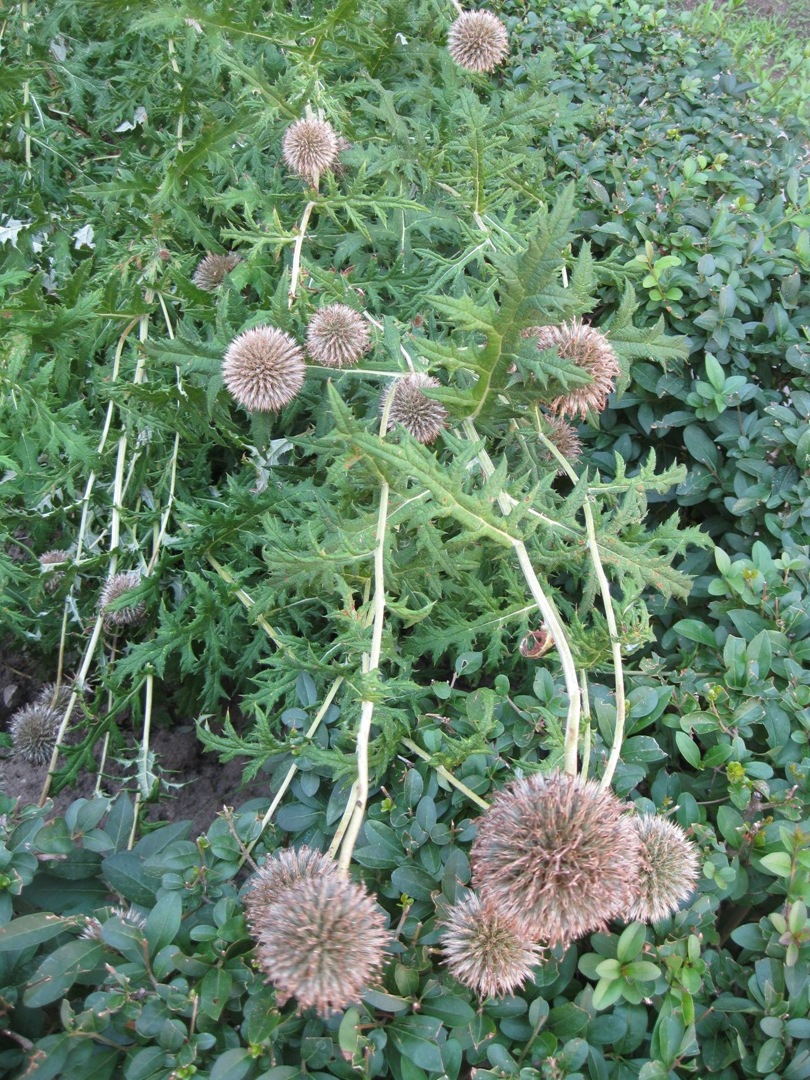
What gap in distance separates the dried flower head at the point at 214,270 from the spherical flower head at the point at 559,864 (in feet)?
6.36

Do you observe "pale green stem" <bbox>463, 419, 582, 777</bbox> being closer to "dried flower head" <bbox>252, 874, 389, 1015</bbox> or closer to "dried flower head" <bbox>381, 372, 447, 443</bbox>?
"dried flower head" <bbox>381, 372, 447, 443</bbox>

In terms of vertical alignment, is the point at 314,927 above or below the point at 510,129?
below

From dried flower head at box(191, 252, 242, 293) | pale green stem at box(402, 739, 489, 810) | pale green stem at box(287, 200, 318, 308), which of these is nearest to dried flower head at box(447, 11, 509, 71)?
pale green stem at box(287, 200, 318, 308)

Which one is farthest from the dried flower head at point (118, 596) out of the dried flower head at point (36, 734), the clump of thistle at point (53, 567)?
the dried flower head at point (36, 734)

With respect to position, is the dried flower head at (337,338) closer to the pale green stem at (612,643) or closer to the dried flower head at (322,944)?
the pale green stem at (612,643)

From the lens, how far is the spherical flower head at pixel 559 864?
3.66 ft

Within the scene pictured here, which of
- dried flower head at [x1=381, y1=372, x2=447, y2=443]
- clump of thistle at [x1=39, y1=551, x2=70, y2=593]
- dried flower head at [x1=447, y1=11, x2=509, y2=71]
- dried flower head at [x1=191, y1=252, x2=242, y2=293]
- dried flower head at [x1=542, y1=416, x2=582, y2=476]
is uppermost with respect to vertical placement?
dried flower head at [x1=447, y1=11, x2=509, y2=71]

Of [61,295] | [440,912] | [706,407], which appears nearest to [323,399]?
[61,295]

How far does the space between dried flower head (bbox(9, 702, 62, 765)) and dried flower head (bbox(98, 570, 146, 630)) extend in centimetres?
33

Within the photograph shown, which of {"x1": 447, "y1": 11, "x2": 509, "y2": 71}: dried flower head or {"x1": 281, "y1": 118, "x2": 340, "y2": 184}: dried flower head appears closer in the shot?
{"x1": 281, "y1": 118, "x2": 340, "y2": 184}: dried flower head

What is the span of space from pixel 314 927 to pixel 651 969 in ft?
1.89

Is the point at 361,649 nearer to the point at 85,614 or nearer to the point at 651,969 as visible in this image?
the point at 651,969

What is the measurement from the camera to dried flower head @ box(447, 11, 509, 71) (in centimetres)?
248

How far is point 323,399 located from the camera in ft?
6.91
